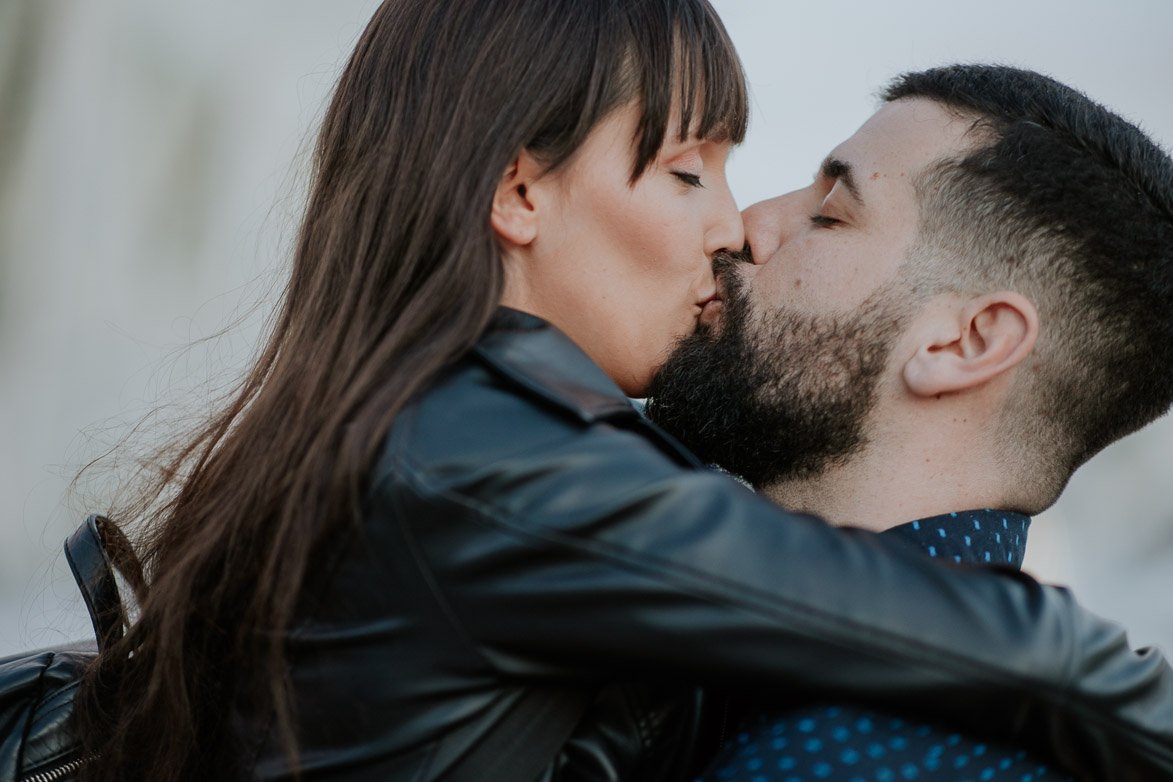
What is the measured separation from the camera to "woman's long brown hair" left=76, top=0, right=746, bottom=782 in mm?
1365

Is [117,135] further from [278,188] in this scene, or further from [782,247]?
[782,247]

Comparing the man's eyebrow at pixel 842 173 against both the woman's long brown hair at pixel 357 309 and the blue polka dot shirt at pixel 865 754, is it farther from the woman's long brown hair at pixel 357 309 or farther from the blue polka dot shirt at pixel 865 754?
the blue polka dot shirt at pixel 865 754

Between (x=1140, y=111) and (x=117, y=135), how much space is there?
3.61 m

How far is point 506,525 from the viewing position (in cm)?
117

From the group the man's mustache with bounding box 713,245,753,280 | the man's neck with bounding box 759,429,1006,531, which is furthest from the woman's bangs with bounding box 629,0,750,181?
the man's neck with bounding box 759,429,1006,531

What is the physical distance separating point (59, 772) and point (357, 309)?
846mm

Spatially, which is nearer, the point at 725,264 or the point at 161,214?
the point at 725,264

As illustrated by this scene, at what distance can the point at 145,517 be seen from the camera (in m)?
1.98

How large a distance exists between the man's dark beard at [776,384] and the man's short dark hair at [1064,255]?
0.17 metres

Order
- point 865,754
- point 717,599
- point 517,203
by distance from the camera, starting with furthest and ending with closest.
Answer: point 517,203
point 865,754
point 717,599

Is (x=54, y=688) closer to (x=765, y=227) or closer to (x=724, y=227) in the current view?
(x=724, y=227)

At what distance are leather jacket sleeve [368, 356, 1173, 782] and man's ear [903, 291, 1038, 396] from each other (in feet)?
1.82

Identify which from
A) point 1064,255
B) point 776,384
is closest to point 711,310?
point 776,384

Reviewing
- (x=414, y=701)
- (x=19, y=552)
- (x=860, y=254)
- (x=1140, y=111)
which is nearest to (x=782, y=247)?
(x=860, y=254)
